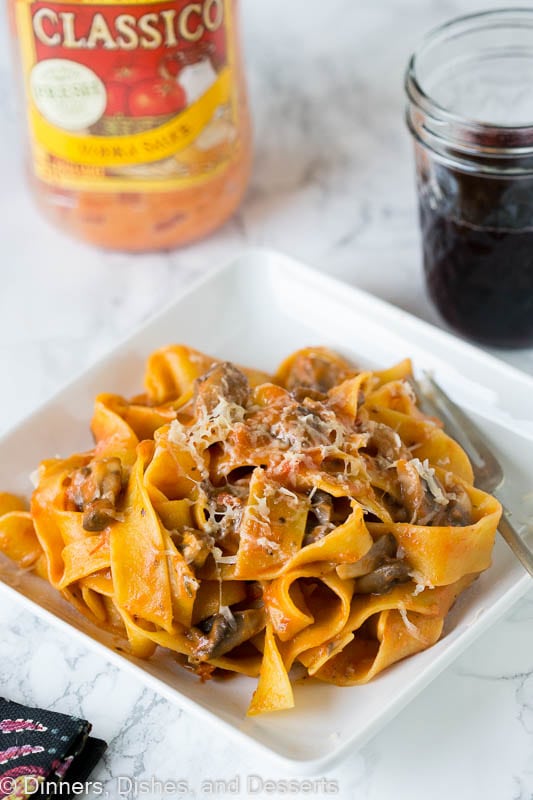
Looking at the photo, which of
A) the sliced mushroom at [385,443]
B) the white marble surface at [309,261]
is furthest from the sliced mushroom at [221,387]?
the white marble surface at [309,261]

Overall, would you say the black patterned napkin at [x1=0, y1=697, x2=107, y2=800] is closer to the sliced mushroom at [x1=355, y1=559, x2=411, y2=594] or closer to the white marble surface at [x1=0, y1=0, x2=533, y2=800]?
the white marble surface at [x1=0, y1=0, x2=533, y2=800]

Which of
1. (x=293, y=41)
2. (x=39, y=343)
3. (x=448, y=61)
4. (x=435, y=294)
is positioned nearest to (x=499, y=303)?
(x=435, y=294)

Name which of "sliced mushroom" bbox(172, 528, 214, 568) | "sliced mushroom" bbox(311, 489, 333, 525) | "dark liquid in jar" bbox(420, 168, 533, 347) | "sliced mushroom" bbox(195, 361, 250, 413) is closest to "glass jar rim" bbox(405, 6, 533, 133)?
"dark liquid in jar" bbox(420, 168, 533, 347)

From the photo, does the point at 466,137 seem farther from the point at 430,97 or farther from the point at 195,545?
the point at 195,545

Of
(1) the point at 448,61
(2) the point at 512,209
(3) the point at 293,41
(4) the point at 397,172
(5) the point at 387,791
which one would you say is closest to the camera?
(5) the point at 387,791

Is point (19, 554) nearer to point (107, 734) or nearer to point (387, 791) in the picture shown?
point (107, 734)
